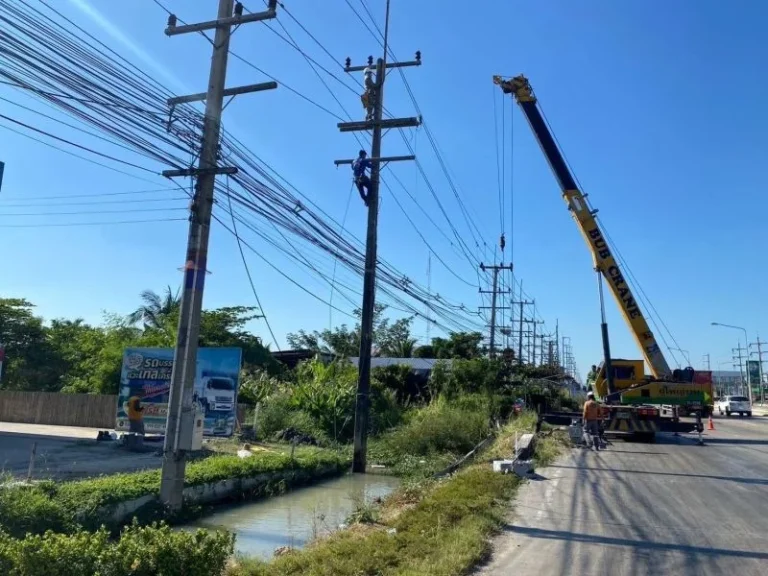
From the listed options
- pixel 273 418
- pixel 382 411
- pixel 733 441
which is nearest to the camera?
pixel 733 441

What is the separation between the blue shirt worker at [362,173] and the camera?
18172 mm

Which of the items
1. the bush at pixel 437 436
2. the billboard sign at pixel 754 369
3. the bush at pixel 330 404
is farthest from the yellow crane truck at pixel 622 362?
the billboard sign at pixel 754 369

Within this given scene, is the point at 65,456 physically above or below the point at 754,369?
below

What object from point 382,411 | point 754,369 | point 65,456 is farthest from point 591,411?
point 754,369

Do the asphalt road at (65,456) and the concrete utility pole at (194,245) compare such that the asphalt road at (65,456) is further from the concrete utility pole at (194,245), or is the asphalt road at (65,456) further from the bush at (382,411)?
the bush at (382,411)

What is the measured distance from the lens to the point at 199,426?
11.1m

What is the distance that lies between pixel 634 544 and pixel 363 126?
44.8 feet

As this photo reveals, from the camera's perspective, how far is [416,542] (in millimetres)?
8125

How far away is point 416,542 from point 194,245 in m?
6.04

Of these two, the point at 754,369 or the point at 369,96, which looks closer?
the point at 369,96

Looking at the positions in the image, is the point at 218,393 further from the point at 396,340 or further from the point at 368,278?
the point at 396,340

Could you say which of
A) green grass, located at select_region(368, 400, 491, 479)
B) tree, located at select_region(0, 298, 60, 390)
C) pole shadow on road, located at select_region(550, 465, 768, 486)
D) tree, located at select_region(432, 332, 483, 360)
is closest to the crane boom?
green grass, located at select_region(368, 400, 491, 479)

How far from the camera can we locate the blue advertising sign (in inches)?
862

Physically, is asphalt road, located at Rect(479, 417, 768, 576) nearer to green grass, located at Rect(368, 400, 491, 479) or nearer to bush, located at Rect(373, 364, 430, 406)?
green grass, located at Rect(368, 400, 491, 479)
